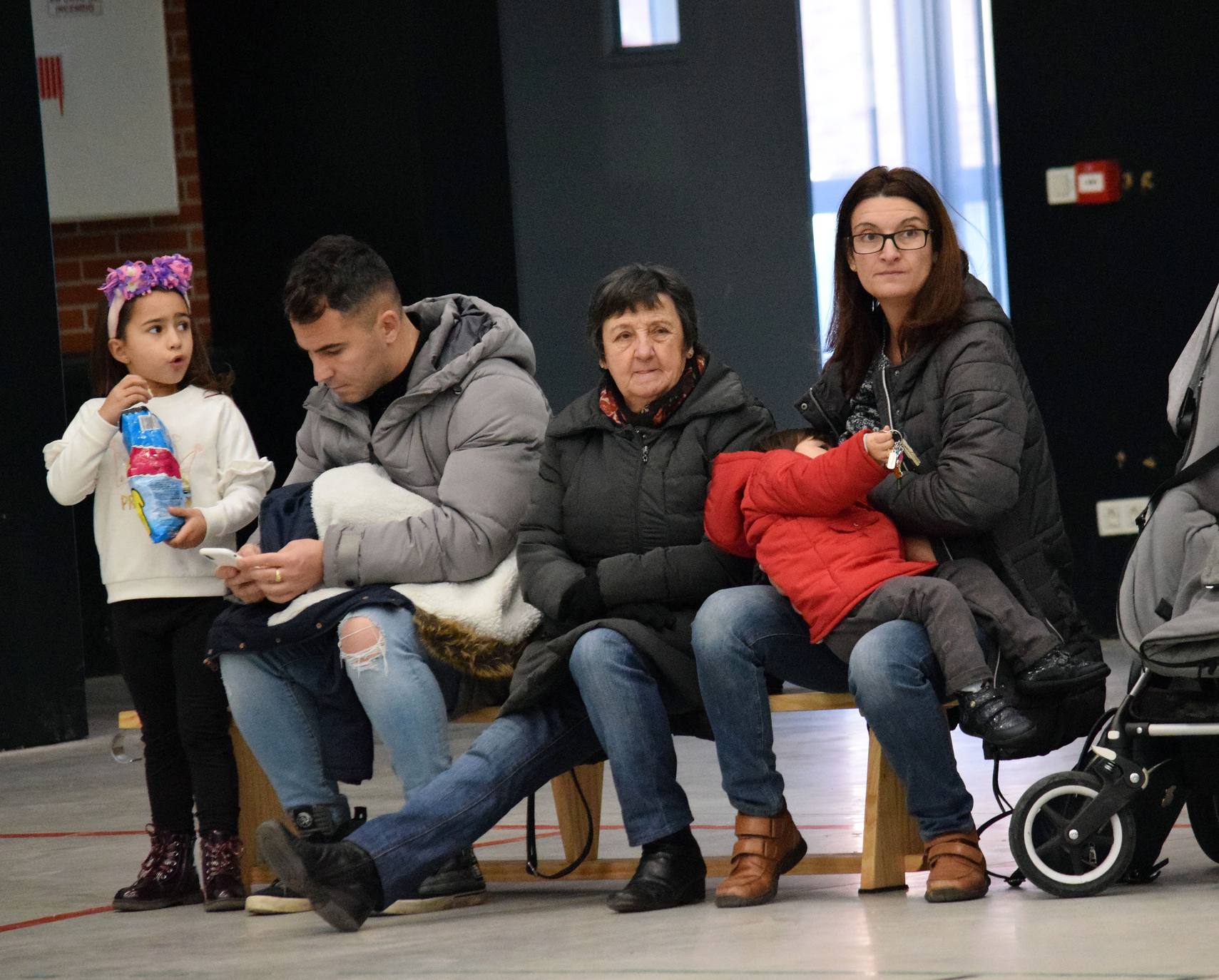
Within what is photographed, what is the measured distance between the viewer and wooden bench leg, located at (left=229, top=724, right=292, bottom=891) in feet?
10.5

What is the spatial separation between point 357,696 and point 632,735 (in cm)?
53

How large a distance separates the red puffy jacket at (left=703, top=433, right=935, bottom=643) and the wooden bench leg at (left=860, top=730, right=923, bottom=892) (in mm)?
215

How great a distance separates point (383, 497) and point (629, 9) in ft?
12.5

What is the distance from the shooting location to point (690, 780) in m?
4.10

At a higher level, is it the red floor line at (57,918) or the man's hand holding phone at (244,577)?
the man's hand holding phone at (244,577)

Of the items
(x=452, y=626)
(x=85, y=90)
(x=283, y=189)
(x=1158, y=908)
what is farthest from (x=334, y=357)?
(x=85, y=90)

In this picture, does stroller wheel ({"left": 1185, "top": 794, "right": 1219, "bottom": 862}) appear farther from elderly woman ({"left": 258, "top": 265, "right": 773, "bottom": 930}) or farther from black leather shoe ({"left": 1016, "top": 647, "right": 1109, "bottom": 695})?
elderly woman ({"left": 258, "top": 265, "right": 773, "bottom": 930})

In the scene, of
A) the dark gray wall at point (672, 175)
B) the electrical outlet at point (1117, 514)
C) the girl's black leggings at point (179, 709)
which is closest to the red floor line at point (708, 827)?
the girl's black leggings at point (179, 709)

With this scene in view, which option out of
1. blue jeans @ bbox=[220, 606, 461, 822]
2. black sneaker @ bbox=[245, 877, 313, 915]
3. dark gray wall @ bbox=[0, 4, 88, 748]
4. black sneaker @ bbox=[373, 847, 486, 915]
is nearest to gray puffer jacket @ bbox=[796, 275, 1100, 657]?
blue jeans @ bbox=[220, 606, 461, 822]

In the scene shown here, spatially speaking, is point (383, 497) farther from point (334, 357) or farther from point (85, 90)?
point (85, 90)

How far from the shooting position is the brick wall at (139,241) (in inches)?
277

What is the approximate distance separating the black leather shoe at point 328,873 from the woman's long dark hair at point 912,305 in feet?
3.30

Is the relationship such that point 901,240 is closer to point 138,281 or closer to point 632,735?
point 632,735

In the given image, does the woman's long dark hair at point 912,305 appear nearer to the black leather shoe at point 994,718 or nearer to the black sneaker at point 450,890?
the black leather shoe at point 994,718
